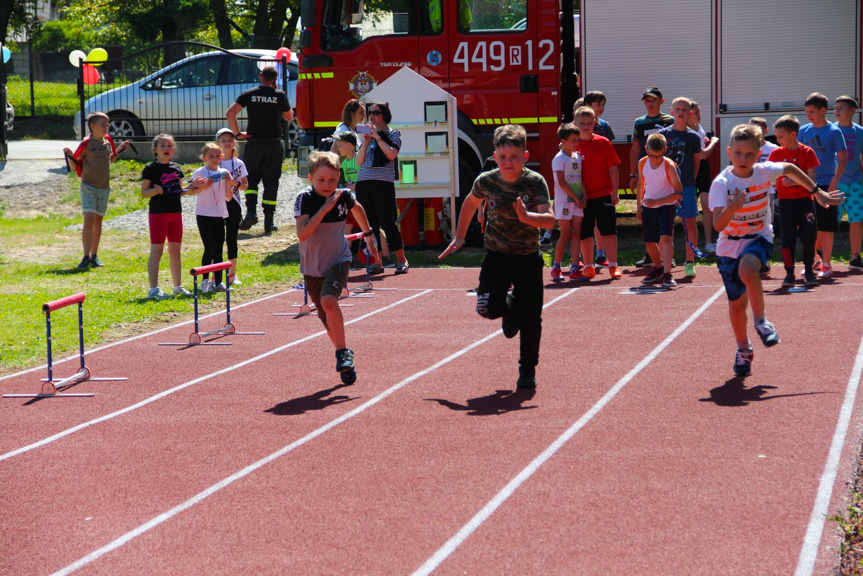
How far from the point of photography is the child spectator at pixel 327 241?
818 cm

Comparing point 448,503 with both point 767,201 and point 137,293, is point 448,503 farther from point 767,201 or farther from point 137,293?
point 137,293

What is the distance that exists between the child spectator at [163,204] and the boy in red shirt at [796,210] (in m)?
6.04

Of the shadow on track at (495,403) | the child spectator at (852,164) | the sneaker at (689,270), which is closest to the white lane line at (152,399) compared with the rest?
the shadow on track at (495,403)

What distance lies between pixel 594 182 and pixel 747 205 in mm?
4727

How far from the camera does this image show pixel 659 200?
473 inches

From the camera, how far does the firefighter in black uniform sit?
1667 cm

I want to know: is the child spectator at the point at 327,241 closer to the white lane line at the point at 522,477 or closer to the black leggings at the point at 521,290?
the black leggings at the point at 521,290

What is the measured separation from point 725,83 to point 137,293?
839cm

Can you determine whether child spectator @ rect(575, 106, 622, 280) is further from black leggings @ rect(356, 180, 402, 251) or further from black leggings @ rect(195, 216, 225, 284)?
black leggings @ rect(195, 216, 225, 284)

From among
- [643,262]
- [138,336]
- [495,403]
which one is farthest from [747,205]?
[643,262]

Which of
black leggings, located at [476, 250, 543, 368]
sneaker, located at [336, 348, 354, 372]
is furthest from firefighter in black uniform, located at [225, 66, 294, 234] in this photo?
black leggings, located at [476, 250, 543, 368]

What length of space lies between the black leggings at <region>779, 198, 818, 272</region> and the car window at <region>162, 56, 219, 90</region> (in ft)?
47.9

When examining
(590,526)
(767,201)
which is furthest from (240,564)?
(767,201)

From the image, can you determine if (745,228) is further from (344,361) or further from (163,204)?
(163,204)
